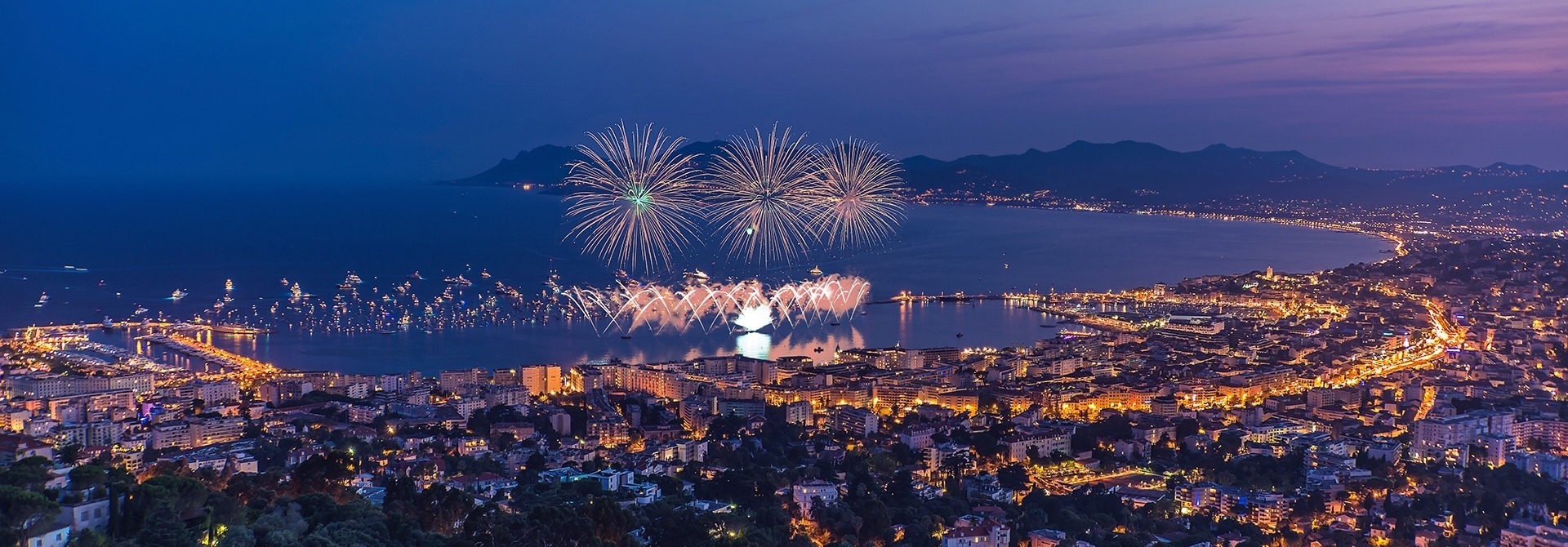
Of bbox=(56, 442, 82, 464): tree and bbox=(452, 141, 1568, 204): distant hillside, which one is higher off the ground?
bbox=(452, 141, 1568, 204): distant hillside

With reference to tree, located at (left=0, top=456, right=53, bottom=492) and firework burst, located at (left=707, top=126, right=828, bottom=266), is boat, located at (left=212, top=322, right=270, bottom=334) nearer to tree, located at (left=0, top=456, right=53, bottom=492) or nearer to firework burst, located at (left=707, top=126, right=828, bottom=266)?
firework burst, located at (left=707, top=126, right=828, bottom=266)

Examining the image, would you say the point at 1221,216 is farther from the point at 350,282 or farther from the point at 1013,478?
the point at 1013,478

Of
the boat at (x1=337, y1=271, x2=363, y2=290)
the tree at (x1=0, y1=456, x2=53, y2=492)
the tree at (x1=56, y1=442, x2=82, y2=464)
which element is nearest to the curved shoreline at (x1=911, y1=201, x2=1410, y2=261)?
the boat at (x1=337, y1=271, x2=363, y2=290)

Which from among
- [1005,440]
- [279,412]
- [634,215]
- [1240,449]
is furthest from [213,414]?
[1240,449]

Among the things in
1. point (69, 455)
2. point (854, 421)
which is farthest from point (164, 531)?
point (854, 421)

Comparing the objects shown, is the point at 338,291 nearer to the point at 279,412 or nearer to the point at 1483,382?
the point at 279,412

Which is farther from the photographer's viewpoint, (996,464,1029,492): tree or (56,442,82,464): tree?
(996,464,1029,492): tree
